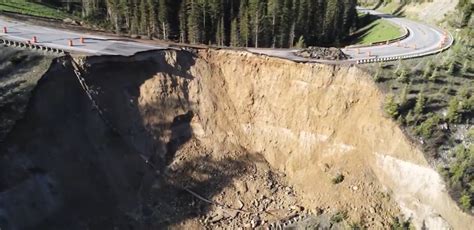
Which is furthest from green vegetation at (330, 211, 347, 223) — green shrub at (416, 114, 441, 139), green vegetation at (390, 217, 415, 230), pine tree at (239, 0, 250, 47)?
→ pine tree at (239, 0, 250, 47)

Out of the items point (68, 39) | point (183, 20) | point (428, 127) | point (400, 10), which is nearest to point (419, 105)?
point (428, 127)

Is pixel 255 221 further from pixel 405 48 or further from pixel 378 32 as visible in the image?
pixel 378 32

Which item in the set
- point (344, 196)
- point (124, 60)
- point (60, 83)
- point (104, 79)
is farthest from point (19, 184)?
point (344, 196)

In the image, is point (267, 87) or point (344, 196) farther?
point (267, 87)

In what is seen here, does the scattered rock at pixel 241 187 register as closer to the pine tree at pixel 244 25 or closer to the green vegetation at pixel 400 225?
the green vegetation at pixel 400 225

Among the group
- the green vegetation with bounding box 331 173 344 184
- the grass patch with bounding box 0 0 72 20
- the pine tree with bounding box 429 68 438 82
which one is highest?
the grass patch with bounding box 0 0 72 20

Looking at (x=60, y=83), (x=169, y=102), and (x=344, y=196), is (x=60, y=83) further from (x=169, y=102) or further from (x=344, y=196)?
(x=344, y=196)

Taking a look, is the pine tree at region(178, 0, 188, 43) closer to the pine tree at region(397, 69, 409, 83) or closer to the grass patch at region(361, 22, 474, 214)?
the grass patch at region(361, 22, 474, 214)

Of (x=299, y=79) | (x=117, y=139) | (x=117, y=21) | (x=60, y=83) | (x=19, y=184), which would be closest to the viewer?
(x=19, y=184)
